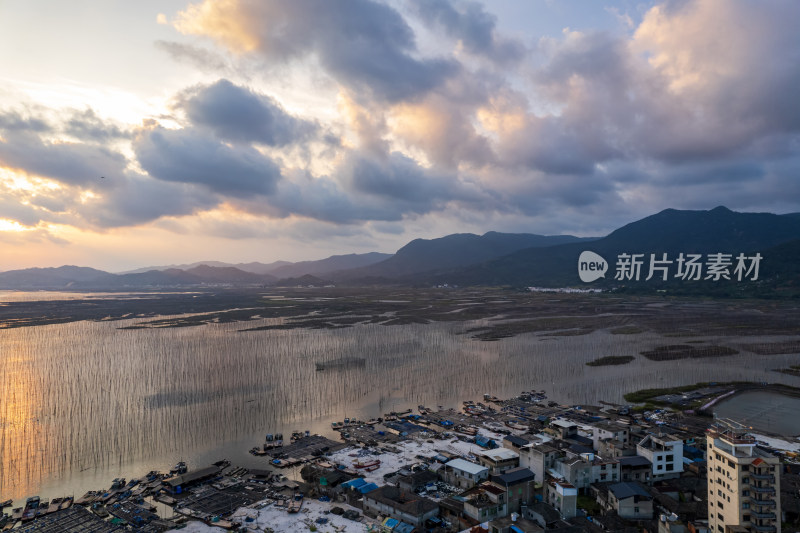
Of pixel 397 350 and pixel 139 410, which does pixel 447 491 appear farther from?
pixel 397 350

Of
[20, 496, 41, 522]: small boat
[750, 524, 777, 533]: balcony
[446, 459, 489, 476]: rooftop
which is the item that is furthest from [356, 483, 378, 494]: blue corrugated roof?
[750, 524, 777, 533]: balcony

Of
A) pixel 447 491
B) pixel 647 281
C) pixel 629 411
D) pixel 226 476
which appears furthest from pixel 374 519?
pixel 647 281

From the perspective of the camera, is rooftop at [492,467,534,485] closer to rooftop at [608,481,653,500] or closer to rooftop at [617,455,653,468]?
rooftop at [608,481,653,500]

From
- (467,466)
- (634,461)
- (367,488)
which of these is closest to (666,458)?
(634,461)

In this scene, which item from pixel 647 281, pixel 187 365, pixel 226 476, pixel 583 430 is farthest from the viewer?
pixel 647 281

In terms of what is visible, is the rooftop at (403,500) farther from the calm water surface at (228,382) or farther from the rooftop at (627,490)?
the calm water surface at (228,382)

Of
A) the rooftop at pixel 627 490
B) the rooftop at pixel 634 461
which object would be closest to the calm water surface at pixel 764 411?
the rooftop at pixel 634 461

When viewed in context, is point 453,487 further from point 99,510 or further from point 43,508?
point 43,508
